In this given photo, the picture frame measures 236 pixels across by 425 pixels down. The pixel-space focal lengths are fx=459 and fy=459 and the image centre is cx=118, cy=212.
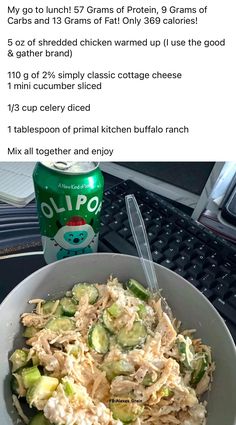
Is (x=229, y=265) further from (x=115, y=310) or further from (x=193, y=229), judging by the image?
(x=115, y=310)

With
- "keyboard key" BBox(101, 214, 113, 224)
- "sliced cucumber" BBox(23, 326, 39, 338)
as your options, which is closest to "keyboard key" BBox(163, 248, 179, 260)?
"keyboard key" BBox(101, 214, 113, 224)

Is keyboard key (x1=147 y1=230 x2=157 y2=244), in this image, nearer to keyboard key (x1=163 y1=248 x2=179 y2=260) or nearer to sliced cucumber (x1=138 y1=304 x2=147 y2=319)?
keyboard key (x1=163 y1=248 x2=179 y2=260)

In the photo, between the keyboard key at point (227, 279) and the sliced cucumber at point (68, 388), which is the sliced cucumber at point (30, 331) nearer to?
the sliced cucumber at point (68, 388)

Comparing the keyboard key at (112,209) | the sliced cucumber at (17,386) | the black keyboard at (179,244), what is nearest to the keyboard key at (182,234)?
the black keyboard at (179,244)
